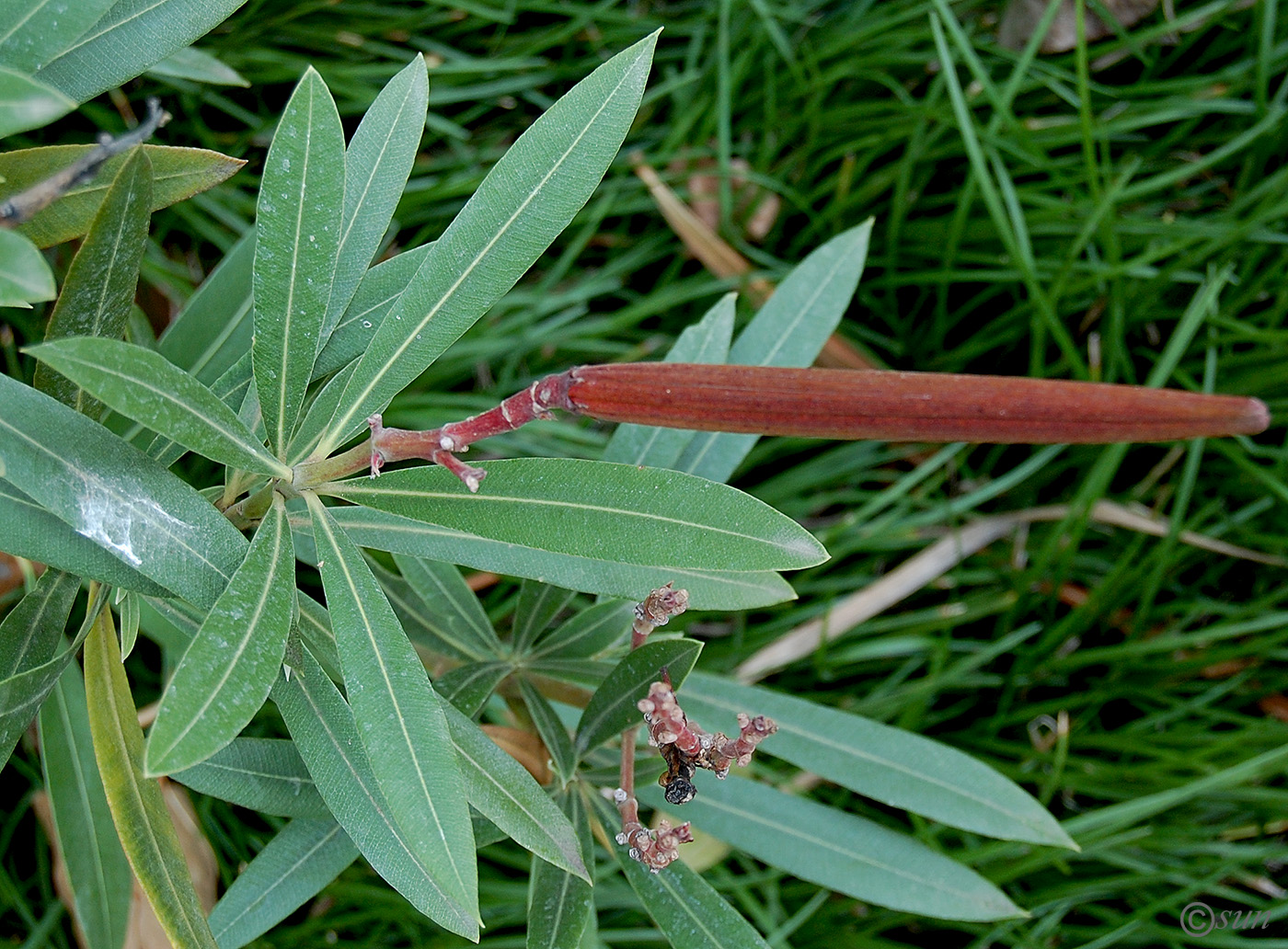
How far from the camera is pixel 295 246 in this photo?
2.33 feet

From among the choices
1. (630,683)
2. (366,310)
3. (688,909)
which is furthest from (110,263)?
(688,909)

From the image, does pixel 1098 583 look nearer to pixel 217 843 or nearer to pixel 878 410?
pixel 878 410

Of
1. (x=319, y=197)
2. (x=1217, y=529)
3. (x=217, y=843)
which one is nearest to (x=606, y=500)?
(x=319, y=197)

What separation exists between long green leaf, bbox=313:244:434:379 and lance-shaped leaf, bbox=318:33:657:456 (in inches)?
4.4

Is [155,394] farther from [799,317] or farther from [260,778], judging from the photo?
[799,317]

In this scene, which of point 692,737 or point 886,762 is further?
point 886,762

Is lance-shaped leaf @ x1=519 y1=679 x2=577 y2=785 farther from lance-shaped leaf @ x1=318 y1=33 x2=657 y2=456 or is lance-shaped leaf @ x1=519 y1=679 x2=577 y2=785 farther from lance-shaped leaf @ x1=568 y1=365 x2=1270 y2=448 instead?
lance-shaped leaf @ x1=568 y1=365 x2=1270 y2=448

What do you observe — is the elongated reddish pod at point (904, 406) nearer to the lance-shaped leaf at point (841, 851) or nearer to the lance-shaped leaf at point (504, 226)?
the lance-shaped leaf at point (504, 226)

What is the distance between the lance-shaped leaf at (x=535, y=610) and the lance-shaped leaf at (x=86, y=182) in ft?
1.65

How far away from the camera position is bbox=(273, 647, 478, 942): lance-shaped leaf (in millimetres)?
745

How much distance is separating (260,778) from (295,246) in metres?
0.49

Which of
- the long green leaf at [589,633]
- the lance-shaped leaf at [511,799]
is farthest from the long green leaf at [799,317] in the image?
the lance-shaped leaf at [511,799]

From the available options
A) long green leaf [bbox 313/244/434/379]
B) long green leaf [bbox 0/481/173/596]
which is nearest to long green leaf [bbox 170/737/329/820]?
long green leaf [bbox 0/481/173/596]

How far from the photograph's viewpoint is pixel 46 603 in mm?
792
